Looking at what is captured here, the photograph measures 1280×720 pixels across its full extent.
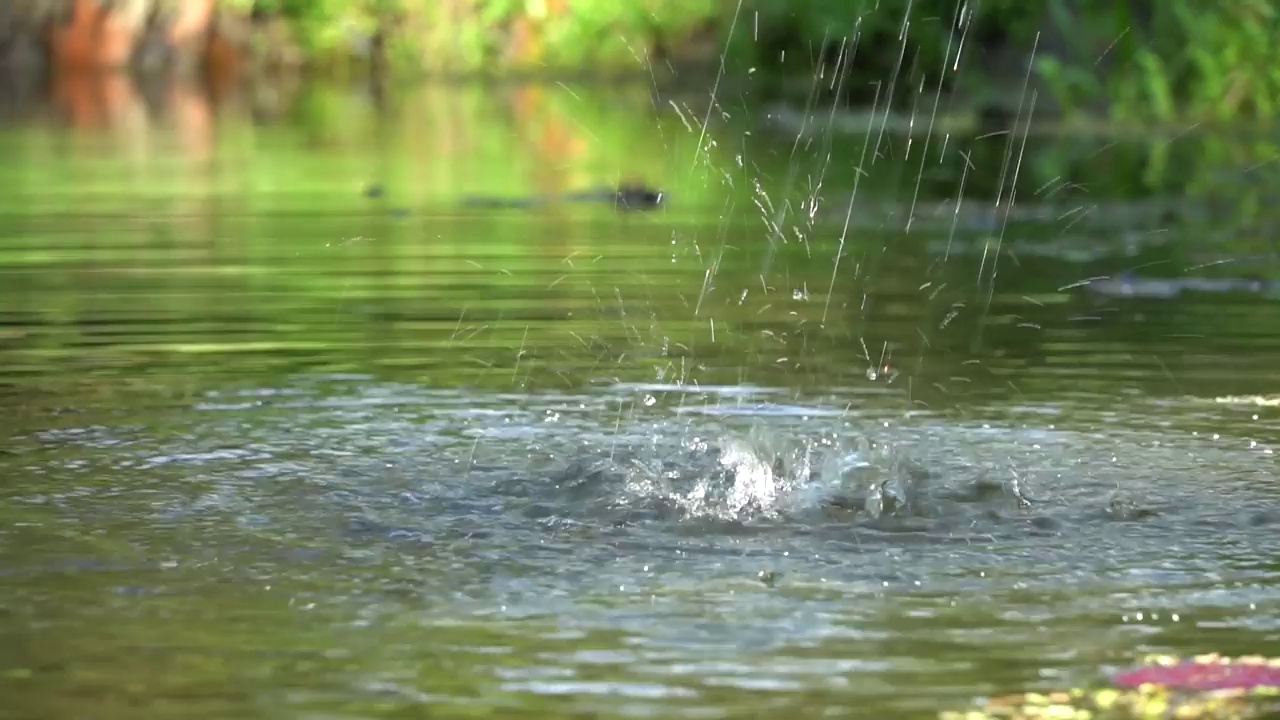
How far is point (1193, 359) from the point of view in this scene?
8680 millimetres

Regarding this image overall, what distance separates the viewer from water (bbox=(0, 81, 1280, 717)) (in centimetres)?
462

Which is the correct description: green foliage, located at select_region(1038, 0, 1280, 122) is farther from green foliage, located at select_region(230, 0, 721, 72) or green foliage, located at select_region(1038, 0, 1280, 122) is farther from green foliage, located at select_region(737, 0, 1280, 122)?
green foliage, located at select_region(230, 0, 721, 72)

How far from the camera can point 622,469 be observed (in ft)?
21.7

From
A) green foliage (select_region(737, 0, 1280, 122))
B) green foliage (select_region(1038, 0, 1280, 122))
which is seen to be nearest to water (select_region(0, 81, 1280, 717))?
green foliage (select_region(737, 0, 1280, 122))

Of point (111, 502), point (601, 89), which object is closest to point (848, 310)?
point (111, 502)

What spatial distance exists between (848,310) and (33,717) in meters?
6.34

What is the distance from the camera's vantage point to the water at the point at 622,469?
4.62 meters

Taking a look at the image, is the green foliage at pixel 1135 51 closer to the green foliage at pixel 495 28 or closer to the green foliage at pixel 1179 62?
the green foliage at pixel 1179 62

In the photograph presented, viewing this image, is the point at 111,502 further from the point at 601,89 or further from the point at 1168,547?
the point at 601,89

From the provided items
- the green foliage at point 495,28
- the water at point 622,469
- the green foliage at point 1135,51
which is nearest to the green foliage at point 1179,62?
the green foliage at point 1135,51

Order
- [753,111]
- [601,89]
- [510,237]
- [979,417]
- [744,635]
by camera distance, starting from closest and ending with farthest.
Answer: [744,635], [979,417], [510,237], [753,111], [601,89]

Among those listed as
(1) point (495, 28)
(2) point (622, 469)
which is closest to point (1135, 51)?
(2) point (622, 469)

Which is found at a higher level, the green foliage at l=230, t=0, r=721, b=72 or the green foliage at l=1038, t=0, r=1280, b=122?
the green foliage at l=1038, t=0, r=1280, b=122

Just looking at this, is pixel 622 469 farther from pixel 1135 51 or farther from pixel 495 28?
pixel 495 28
